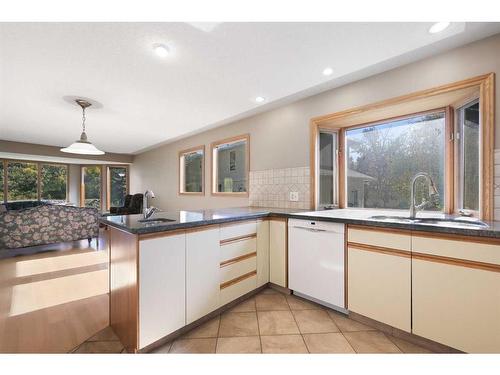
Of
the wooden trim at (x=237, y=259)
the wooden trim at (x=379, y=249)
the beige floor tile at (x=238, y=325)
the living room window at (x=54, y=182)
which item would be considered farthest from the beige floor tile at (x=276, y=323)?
the living room window at (x=54, y=182)

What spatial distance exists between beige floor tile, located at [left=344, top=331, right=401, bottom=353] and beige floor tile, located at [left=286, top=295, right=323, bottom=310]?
1.31ft

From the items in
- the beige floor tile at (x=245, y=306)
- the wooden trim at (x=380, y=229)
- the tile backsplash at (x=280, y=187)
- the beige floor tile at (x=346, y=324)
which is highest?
the tile backsplash at (x=280, y=187)

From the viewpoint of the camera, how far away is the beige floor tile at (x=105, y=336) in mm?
1558

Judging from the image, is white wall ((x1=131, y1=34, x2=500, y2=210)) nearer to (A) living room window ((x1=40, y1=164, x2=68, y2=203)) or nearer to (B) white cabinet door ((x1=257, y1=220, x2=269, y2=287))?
(B) white cabinet door ((x1=257, y1=220, x2=269, y2=287))

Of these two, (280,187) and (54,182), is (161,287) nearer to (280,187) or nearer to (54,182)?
(280,187)

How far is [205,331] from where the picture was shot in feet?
5.37

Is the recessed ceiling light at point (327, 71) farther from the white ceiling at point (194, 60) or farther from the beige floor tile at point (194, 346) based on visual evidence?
the beige floor tile at point (194, 346)

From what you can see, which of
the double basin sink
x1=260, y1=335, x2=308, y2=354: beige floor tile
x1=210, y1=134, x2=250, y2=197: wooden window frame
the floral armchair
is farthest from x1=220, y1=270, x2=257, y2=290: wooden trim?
the floral armchair

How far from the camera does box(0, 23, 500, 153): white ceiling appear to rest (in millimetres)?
1486

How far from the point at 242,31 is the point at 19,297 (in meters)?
3.15

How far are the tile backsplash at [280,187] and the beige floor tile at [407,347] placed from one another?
1.41 metres

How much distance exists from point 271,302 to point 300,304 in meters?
0.27

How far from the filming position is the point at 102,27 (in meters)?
1.43

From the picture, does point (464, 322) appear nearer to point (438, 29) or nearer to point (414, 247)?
point (414, 247)
